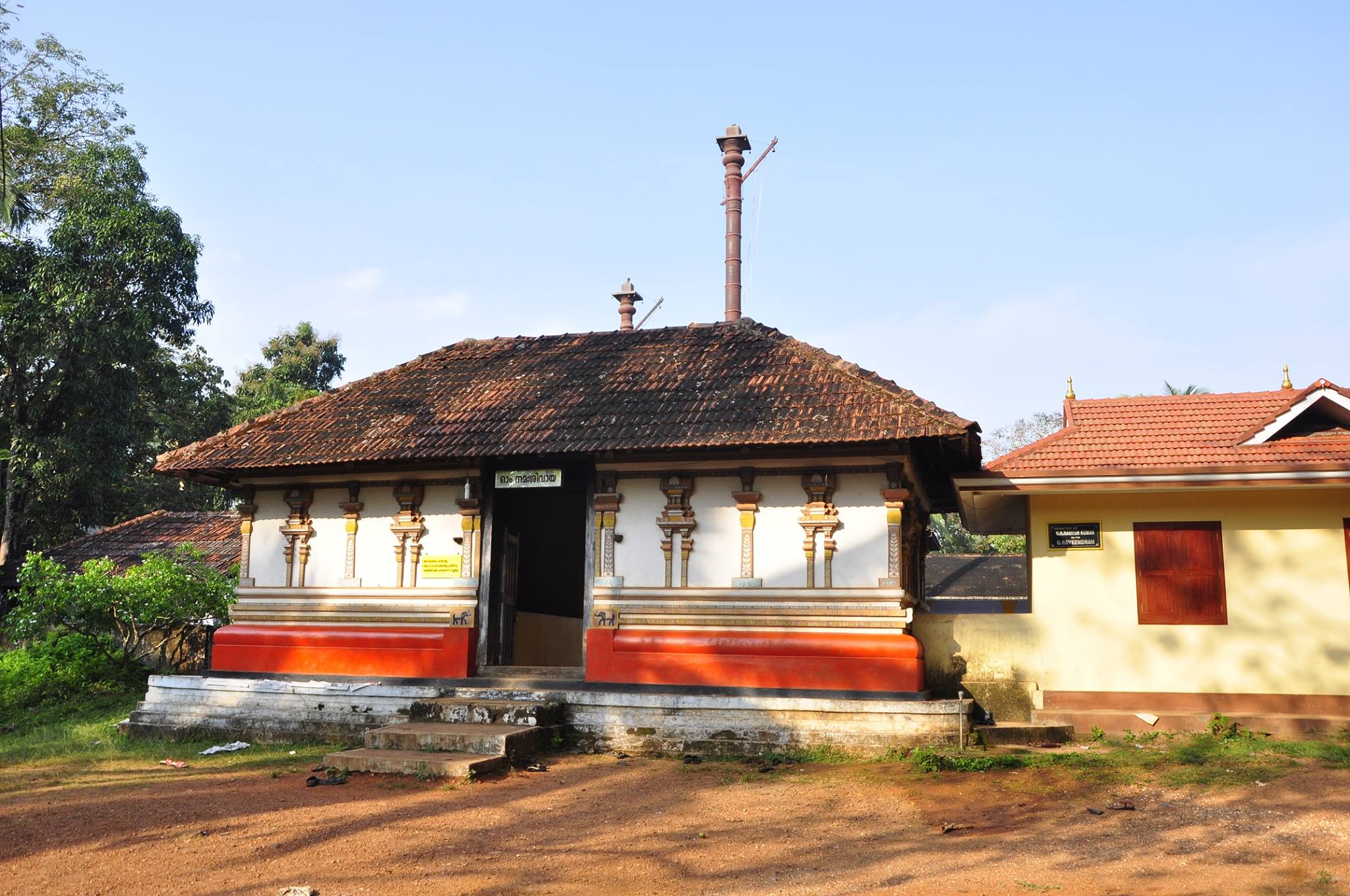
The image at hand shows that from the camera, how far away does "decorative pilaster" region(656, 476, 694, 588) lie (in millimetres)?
12133

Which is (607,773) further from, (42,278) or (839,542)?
(42,278)

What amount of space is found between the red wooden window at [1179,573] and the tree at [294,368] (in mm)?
25944

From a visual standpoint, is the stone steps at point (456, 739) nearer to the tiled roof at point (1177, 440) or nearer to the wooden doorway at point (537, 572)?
the wooden doorway at point (537, 572)

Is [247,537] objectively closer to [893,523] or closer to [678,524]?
[678,524]

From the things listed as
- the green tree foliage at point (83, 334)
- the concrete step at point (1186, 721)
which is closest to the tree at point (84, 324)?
the green tree foliage at point (83, 334)

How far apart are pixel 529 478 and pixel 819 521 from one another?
3432 millimetres

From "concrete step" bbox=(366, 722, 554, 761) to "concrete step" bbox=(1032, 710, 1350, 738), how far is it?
541 centimetres

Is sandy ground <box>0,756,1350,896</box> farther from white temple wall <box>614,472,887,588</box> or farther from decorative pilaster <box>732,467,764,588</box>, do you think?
decorative pilaster <box>732,467,764,588</box>

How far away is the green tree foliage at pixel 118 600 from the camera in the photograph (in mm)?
15984

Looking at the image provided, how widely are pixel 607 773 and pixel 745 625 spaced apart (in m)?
2.49

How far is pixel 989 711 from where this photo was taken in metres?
12.0

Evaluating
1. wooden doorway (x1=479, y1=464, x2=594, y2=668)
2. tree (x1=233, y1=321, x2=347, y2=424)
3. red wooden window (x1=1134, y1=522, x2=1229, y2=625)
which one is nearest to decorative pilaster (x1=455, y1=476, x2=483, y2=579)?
wooden doorway (x1=479, y1=464, x2=594, y2=668)

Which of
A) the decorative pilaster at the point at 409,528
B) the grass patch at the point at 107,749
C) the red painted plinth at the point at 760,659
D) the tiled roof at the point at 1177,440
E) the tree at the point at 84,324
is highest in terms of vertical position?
the tree at the point at 84,324

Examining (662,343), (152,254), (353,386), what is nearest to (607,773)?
(662,343)
